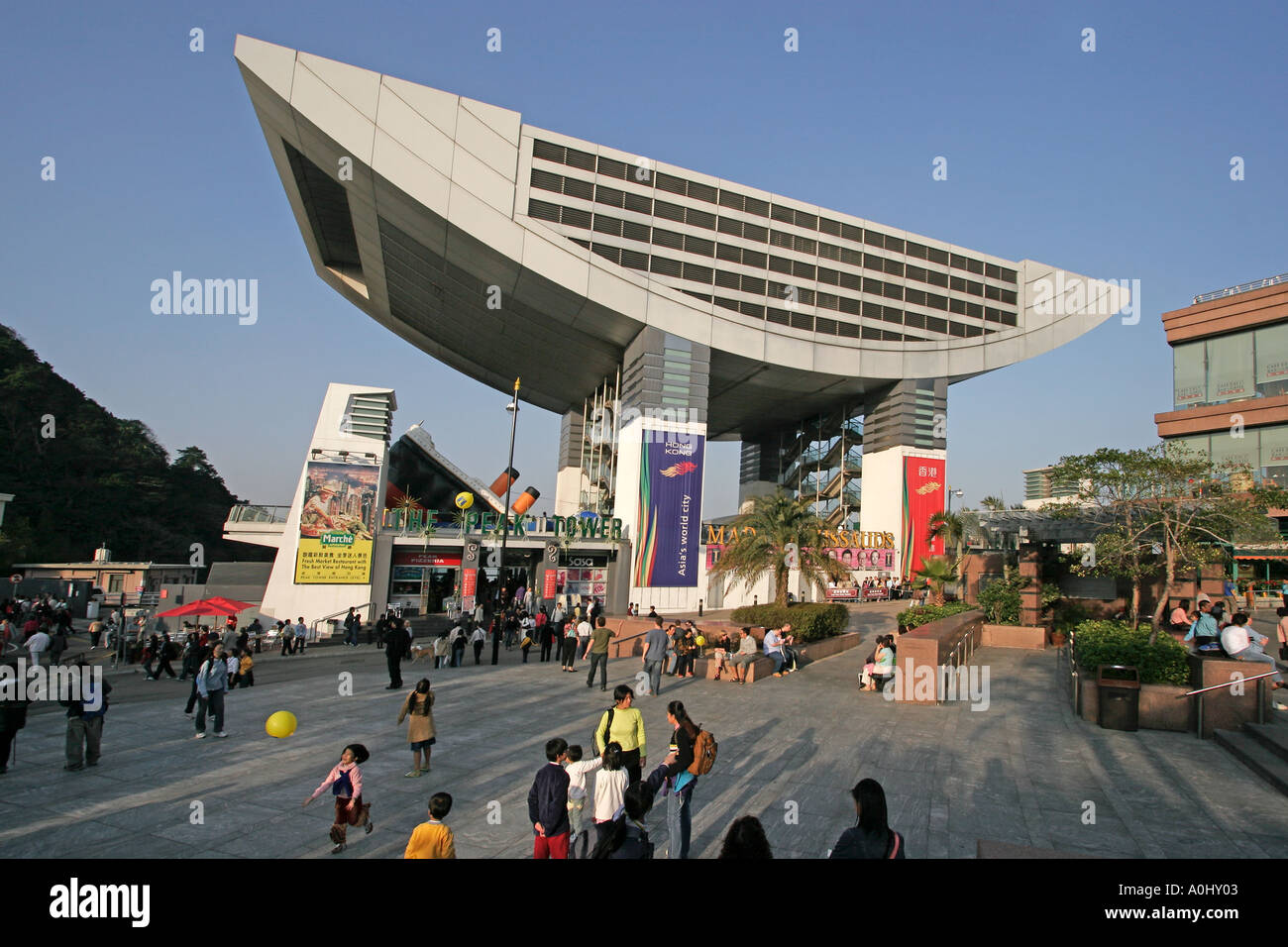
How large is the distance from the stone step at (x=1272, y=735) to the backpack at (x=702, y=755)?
26.1 feet

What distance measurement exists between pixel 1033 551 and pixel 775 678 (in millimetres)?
13507

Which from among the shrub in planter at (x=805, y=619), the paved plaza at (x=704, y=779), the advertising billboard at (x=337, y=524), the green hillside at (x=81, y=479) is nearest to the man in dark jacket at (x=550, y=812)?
the paved plaza at (x=704, y=779)

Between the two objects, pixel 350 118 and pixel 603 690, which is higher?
pixel 350 118

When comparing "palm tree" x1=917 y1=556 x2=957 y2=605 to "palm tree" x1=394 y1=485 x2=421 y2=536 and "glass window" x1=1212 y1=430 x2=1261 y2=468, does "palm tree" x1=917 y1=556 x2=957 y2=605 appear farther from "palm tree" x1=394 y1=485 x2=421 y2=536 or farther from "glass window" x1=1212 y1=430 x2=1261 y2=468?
"glass window" x1=1212 y1=430 x2=1261 y2=468

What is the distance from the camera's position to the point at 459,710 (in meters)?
13.4

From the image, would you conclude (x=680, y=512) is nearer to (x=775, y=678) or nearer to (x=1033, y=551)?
(x=1033, y=551)

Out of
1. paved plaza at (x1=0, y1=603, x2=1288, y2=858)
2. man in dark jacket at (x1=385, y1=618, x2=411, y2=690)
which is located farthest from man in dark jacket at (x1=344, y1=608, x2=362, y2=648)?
man in dark jacket at (x1=385, y1=618, x2=411, y2=690)

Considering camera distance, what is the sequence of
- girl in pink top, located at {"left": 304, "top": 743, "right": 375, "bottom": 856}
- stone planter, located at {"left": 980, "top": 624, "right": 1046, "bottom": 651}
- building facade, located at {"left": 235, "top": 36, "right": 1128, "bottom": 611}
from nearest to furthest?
1. girl in pink top, located at {"left": 304, "top": 743, "right": 375, "bottom": 856}
2. stone planter, located at {"left": 980, "top": 624, "right": 1046, "bottom": 651}
3. building facade, located at {"left": 235, "top": 36, "right": 1128, "bottom": 611}

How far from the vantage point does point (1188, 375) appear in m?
45.5

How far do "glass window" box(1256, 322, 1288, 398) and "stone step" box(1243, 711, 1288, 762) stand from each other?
42145 mm

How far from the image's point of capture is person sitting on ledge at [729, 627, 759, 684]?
17.3m

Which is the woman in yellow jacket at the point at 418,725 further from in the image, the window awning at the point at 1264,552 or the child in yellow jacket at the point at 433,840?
the window awning at the point at 1264,552

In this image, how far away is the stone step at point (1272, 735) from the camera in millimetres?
8883
